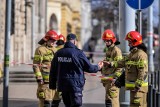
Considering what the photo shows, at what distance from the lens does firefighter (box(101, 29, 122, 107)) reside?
1046 centimetres

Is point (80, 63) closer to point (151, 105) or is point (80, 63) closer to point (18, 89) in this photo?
point (151, 105)

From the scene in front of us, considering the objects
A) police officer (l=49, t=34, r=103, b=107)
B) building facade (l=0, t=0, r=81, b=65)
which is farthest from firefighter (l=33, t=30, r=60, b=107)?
building facade (l=0, t=0, r=81, b=65)

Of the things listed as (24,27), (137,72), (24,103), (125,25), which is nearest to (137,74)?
(137,72)

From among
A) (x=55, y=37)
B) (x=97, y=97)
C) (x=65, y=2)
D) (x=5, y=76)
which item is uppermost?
(x=65, y=2)

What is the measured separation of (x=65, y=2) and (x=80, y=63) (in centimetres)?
4168

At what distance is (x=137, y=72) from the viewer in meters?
8.73

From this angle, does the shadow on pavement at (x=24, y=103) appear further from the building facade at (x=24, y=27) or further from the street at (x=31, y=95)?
the building facade at (x=24, y=27)

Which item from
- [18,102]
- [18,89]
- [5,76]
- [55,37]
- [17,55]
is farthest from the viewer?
[17,55]

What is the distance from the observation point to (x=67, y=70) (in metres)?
8.29

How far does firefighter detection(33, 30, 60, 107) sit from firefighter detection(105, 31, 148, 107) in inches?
86.3

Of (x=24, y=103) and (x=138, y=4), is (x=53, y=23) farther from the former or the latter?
(x=138, y=4)

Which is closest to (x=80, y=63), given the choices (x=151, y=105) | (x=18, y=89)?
(x=151, y=105)

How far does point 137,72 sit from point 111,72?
6.16ft

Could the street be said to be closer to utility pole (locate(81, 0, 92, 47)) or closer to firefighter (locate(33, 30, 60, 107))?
firefighter (locate(33, 30, 60, 107))
